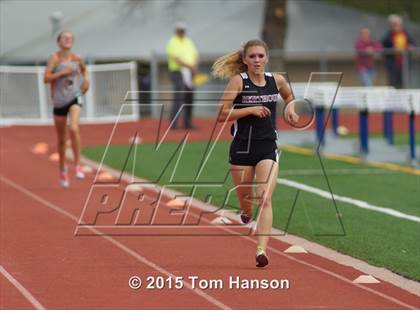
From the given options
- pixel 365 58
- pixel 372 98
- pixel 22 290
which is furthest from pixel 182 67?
pixel 22 290

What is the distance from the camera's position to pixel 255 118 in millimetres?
10609

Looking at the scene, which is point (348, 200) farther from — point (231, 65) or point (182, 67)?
point (182, 67)

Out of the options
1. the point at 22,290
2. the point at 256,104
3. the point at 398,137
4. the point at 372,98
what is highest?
the point at 256,104

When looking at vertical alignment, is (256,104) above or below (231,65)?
below

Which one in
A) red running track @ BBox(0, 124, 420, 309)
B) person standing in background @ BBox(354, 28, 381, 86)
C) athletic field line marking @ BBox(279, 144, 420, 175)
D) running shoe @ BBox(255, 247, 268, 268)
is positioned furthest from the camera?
person standing in background @ BBox(354, 28, 381, 86)

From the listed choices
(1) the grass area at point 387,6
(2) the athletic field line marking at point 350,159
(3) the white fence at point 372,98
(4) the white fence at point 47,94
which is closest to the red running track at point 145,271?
(2) the athletic field line marking at point 350,159

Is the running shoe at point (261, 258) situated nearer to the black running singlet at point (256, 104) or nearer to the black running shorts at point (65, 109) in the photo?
the black running singlet at point (256, 104)

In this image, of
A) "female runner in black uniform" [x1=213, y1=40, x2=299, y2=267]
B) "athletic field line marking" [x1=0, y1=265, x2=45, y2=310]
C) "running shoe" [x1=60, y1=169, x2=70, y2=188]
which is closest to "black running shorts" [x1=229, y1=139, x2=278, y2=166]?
"female runner in black uniform" [x1=213, y1=40, x2=299, y2=267]

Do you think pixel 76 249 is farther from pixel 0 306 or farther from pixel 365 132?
pixel 365 132

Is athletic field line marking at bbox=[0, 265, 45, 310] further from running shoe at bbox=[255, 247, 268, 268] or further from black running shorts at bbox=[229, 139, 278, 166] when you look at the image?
black running shorts at bbox=[229, 139, 278, 166]

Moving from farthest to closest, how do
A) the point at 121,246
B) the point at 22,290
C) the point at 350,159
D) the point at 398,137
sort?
the point at 398,137 → the point at 350,159 → the point at 121,246 → the point at 22,290

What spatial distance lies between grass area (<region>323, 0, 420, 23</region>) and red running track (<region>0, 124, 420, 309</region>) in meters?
23.7

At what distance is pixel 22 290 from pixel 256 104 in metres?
2.62

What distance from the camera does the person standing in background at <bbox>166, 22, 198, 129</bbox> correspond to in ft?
90.8
